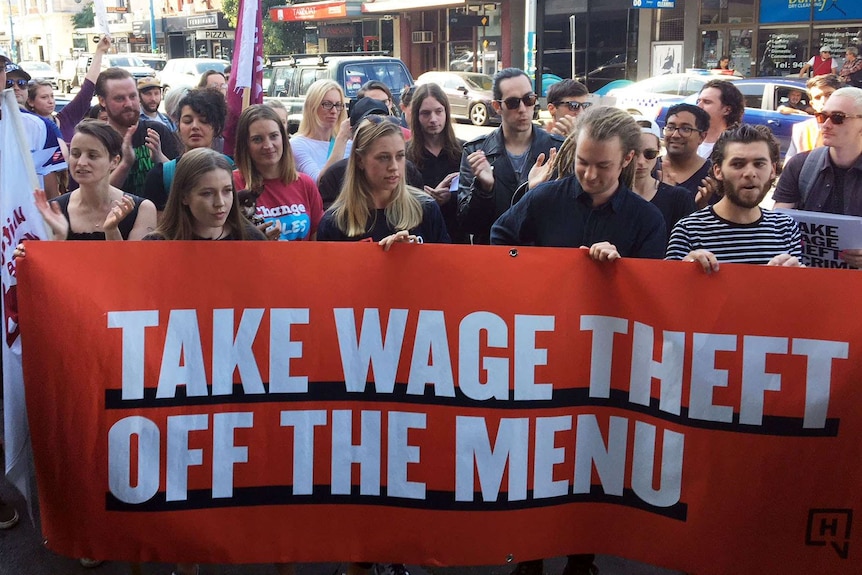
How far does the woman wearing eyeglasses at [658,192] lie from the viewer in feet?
14.7

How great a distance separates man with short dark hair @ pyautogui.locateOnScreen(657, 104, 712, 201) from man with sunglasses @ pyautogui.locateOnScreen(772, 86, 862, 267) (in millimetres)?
536

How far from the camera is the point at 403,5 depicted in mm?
38844

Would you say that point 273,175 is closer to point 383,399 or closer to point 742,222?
point 383,399

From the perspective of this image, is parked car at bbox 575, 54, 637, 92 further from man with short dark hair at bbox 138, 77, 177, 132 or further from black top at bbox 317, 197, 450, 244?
black top at bbox 317, 197, 450, 244

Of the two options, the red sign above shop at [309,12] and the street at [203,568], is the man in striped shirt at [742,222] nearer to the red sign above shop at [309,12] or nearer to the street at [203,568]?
the street at [203,568]

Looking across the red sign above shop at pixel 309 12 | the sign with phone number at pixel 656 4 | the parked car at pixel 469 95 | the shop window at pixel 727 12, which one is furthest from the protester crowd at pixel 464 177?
the red sign above shop at pixel 309 12

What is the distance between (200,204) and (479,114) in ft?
74.4

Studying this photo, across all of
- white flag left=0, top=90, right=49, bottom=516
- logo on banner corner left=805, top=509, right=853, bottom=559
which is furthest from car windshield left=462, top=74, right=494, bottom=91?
logo on banner corner left=805, top=509, right=853, bottom=559

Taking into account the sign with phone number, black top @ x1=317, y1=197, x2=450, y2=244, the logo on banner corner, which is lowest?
the logo on banner corner

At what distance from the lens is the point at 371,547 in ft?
10.9

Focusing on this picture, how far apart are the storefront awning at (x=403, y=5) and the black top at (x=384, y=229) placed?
109 ft

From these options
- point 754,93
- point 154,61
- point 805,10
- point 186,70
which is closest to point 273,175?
point 754,93

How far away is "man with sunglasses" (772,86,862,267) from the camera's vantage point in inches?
184

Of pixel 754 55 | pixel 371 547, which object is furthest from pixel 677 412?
pixel 754 55
